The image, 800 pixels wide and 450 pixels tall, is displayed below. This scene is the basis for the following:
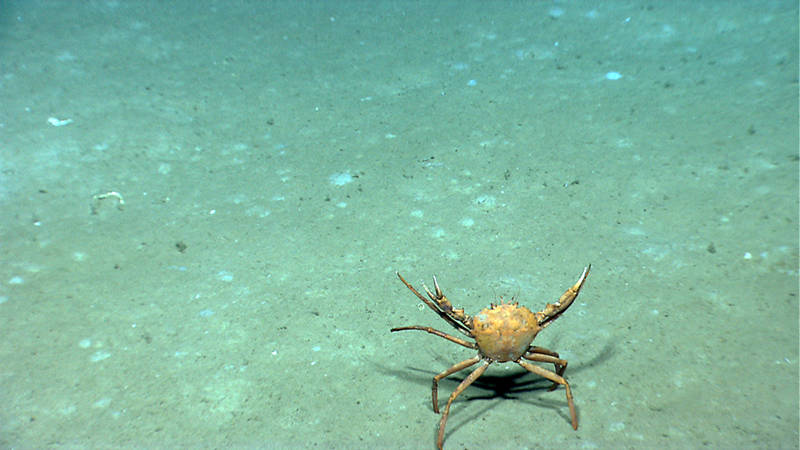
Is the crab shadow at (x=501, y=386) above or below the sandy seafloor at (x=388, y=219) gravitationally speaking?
below

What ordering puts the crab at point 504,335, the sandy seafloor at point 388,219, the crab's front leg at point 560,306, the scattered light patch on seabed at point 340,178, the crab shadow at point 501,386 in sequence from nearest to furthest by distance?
the crab at point 504,335, the crab's front leg at point 560,306, the crab shadow at point 501,386, the sandy seafloor at point 388,219, the scattered light patch on seabed at point 340,178

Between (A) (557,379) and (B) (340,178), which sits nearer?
(A) (557,379)

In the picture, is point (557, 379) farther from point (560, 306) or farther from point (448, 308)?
point (448, 308)

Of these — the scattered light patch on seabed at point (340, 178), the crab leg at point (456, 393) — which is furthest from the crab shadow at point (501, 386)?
the scattered light patch on seabed at point (340, 178)

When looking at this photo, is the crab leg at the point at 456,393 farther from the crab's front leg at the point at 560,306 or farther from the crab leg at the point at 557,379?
the crab's front leg at the point at 560,306

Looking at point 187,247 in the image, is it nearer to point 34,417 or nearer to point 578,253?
point 34,417

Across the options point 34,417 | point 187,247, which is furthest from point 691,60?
point 34,417

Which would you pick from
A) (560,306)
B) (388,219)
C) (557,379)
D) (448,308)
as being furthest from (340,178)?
(557,379)

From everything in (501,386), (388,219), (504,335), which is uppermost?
(504,335)

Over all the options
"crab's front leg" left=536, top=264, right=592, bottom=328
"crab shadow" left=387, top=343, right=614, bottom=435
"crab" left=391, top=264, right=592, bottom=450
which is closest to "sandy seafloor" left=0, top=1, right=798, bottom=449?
"crab shadow" left=387, top=343, right=614, bottom=435
